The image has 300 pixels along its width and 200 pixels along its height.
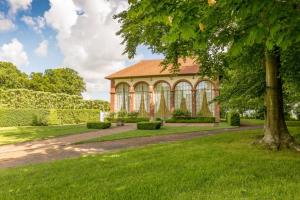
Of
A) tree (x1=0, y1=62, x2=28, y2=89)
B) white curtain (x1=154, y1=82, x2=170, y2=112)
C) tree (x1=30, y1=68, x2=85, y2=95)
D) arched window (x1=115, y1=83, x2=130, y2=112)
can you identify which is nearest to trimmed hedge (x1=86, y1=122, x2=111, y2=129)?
white curtain (x1=154, y1=82, x2=170, y2=112)

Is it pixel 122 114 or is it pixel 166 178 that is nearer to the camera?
pixel 166 178

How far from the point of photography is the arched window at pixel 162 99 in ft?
117

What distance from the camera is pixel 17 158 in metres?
10.7

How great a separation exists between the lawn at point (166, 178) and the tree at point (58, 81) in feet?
169

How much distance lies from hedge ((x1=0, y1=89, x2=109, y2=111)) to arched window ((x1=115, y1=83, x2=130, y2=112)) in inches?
150

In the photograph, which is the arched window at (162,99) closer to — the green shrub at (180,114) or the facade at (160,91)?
the facade at (160,91)

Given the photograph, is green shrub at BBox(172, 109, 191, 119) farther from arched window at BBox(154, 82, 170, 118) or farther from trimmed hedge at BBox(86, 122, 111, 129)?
trimmed hedge at BBox(86, 122, 111, 129)

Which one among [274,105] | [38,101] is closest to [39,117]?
[38,101]

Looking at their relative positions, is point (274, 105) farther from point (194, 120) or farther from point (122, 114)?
point (122, 114)

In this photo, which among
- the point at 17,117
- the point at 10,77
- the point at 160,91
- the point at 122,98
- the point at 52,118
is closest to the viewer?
the point at 17,117

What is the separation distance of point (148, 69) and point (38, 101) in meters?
13.8

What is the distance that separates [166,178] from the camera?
6125mm

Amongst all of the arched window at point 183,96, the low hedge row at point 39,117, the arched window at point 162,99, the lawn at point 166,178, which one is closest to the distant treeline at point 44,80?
the low hedge row at point 39,117

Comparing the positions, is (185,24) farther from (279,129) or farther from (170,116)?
(170,116)
